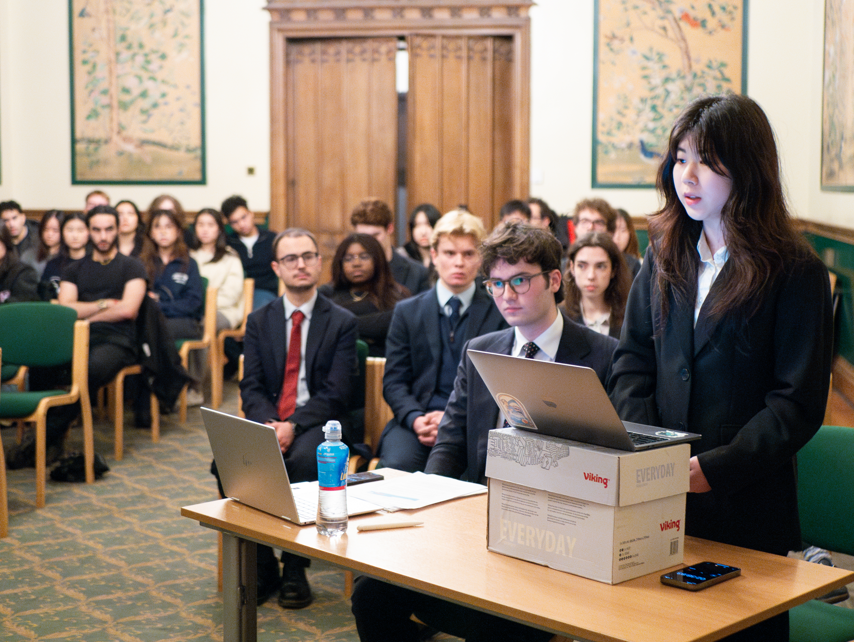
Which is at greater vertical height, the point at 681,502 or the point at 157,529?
the point at 681,502

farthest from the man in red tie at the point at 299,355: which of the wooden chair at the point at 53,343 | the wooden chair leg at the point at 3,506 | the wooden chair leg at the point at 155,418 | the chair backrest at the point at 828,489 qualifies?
the wooden chair leg at the point at 155,418

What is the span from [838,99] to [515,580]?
5024mm

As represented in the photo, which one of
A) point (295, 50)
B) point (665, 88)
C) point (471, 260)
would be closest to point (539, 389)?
point (471, 260)

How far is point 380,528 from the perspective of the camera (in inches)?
70.7

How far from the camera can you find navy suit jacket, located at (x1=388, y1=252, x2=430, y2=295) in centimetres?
525

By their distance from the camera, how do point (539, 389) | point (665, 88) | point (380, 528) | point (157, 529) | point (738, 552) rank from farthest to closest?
point (665, 88), point (157, 529), point (380, 528), point (738, 552), point (539, 389)

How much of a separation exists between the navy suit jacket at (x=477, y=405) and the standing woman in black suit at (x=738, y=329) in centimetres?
67

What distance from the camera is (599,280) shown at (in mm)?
3691

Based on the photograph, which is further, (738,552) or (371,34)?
(371,34)

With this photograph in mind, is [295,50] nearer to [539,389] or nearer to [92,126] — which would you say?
[92,126]

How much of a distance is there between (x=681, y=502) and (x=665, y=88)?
660cm

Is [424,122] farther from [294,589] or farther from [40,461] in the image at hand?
[294,589]

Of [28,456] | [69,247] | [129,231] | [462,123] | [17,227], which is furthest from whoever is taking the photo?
[462,123]

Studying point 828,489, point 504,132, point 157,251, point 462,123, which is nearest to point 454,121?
point 462,123
